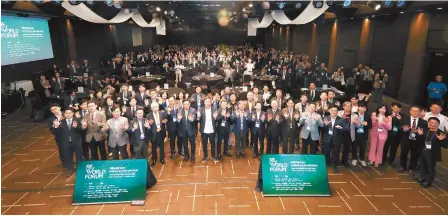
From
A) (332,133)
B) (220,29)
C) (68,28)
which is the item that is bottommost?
(332,133)

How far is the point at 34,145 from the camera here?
23.8ft

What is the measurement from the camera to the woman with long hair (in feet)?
18.4

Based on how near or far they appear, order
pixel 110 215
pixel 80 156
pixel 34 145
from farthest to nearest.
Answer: pixel 34 145 < pixel 80 156 < pixel 110 215

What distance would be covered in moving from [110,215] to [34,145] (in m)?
4.40

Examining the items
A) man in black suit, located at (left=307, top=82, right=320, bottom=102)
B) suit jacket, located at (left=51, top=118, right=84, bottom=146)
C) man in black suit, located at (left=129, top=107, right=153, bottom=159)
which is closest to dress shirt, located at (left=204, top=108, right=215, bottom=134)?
man in black suit, located at (left=129, top=107, right=153, bottom=159)

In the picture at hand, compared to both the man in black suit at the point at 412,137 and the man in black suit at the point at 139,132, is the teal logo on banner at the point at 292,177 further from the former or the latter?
the man in black suit at the point at 139,132

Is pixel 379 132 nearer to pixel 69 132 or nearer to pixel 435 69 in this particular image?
pixel 435 69

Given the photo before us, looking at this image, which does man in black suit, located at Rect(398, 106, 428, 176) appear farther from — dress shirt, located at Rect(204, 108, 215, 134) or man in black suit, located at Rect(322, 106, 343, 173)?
dress shirt, located at Rect(204, 108, 215, 134)

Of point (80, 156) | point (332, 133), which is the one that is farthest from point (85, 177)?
point (332, 133)

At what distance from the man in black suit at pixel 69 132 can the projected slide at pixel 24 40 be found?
21.9 ft

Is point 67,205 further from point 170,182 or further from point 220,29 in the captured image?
point 220,29

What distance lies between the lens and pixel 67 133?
18.0ft

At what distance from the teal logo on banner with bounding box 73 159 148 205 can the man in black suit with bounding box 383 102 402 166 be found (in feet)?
16.7

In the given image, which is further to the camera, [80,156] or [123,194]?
[80,156]
